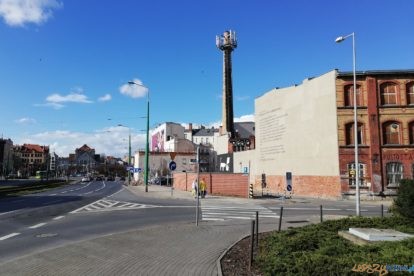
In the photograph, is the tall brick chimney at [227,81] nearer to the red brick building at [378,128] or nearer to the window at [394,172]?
the red brick building at [378,128]

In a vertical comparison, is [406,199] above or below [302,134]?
below

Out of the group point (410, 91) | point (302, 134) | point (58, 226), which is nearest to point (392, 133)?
point (410, 91)

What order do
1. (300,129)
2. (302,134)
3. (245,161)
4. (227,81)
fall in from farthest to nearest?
(227,81)
(245,161)
(300,129)
(302,134)

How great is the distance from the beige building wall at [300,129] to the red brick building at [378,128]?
0.89 meters

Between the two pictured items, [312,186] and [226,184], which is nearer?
[226,184]

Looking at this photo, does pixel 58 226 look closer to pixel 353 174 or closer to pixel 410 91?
pixel 353 174

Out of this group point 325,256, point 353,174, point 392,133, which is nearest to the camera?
point 325,256

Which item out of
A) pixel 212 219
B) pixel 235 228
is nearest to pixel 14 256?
pixel 235 228

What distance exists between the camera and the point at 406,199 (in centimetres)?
1330

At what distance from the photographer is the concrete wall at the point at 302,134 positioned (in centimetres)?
3828

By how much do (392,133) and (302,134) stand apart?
8.16 meters

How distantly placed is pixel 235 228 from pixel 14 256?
816 cm

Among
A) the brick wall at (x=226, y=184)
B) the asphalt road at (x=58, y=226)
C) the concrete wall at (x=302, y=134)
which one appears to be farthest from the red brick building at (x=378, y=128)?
the asphalt road at (x=58, y=226)

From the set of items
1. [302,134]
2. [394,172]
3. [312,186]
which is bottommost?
[312,186]
